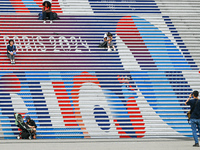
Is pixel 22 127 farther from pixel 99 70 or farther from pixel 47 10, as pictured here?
pixel 47 10

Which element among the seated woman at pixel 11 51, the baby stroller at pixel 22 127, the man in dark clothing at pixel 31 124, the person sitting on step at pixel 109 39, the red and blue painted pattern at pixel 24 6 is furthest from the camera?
the red and blue painted pattern at pixel 24 6

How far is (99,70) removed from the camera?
17.6 m

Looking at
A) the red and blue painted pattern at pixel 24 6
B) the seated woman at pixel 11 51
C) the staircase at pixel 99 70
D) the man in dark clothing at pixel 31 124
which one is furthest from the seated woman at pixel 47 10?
the man in dark clothing at pixel 31 124

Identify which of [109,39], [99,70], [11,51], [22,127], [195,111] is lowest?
[195,111]

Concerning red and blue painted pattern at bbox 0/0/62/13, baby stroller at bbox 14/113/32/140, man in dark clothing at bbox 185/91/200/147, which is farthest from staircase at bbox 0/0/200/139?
man in dark clothing at bbox 185/91/200/147

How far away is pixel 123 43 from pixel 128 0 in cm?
320

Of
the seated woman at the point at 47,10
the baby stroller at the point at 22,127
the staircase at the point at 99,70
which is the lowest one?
the baby stroller at the point at 22,127

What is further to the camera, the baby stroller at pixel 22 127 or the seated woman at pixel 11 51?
the seated woman at pixel 11 51

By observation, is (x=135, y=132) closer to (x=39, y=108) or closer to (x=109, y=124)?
(x=109, y=124)

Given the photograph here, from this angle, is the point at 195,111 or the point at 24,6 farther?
the point at 24,6

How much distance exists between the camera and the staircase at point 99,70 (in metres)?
16.6

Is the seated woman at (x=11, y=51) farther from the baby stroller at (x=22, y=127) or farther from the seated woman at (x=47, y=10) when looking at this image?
the baby stroller at (x=22, y=127)

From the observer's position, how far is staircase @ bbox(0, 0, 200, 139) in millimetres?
16562

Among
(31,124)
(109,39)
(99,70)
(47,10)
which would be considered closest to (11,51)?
(47,10)
